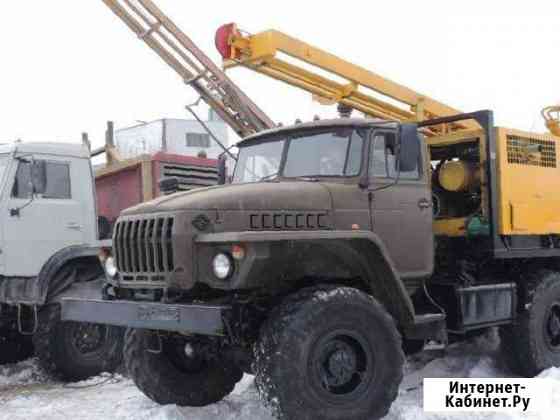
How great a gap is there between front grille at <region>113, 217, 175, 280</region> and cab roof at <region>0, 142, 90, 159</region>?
2.53 metres

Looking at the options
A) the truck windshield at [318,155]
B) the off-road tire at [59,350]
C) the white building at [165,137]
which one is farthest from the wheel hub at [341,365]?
the white building at [165,137]

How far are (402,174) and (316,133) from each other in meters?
0.79

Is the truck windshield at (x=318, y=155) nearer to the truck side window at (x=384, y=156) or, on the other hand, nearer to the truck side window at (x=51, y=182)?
the truck side window at (x=384, y=156)

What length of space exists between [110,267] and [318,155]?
6.25ft

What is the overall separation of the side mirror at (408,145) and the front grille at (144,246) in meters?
1.96

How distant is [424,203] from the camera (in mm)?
6066

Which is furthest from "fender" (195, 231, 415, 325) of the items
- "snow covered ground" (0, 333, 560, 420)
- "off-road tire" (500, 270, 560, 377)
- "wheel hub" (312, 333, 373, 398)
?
"off-road tire" (500, 270, 560, 377)

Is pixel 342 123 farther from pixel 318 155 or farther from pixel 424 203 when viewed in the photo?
pixel 424 203

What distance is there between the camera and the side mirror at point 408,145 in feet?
18.7

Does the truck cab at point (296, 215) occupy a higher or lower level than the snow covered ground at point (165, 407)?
higher

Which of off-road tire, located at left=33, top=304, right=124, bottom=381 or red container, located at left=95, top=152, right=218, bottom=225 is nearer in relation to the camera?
off-road tire, located at left=33, top=304, right=124, bottom=381

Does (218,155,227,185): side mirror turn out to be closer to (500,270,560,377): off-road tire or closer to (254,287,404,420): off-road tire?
(254,287,404,420): off-road tire

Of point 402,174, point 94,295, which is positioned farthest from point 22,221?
point 402,174

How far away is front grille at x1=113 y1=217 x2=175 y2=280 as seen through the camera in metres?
4.88
